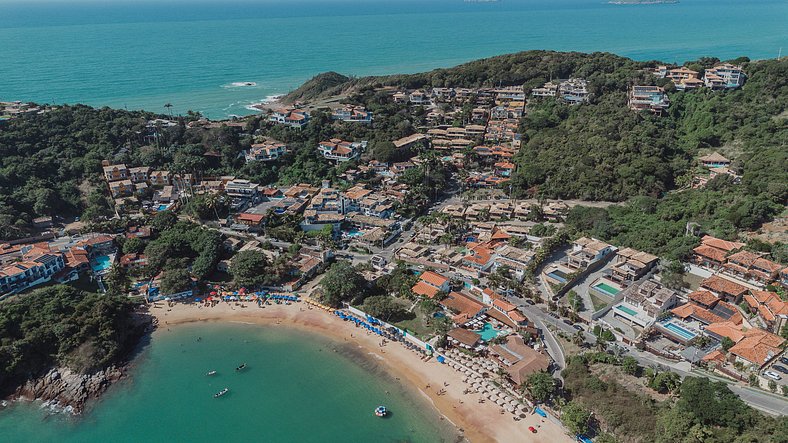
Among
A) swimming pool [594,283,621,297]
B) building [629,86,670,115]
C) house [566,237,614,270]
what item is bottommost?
swimming pool [594,283,621,297]

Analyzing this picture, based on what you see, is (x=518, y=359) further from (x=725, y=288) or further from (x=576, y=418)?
(x=725, y=288)

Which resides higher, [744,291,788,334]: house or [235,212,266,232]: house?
[744,291,788,334]: house

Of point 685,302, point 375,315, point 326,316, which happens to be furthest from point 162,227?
point 685,302

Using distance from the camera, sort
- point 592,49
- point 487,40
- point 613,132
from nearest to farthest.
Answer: point 613,132 → point 592,49 → point 487,40

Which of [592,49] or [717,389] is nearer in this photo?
[717,389]

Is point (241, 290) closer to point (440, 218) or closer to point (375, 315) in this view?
point (375, 315)

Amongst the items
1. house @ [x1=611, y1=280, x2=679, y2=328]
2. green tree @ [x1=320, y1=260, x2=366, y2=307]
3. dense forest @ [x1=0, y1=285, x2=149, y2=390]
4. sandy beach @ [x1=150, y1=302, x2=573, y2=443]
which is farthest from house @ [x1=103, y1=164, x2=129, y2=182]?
house @ [x1=611, y1=280, x2=679, y2=328]

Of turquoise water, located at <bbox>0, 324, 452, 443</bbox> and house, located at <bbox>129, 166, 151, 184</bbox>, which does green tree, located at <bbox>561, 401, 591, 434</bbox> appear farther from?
house, located at <bbox>129, 166, 151, 184</bbox>
